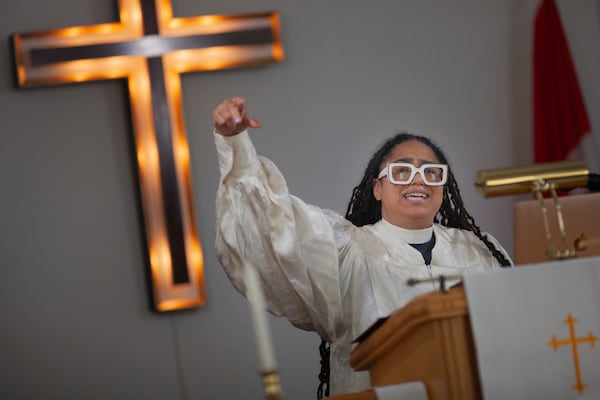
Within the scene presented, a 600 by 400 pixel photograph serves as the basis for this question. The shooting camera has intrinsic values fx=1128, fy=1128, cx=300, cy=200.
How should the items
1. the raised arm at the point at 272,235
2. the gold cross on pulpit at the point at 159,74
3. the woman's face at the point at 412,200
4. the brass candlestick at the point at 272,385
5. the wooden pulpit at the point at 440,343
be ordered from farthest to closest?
the gold cross on pulpit at the point at 159,74 < the woman's face at the point at 412,200 < the raised arm at the point at 272,235 < the wooden pulpit at the point at 440,343 < the brass candlestick at the point at 272,385

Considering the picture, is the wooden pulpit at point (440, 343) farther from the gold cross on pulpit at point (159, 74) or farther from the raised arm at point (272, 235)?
the gold cross on pulpit at point (159, 74)

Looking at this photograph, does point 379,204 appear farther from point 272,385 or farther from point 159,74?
point 272,385

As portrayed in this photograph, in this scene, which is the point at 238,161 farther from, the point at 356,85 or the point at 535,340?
the point at 356,85

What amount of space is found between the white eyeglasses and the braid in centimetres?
16

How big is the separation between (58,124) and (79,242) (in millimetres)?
594

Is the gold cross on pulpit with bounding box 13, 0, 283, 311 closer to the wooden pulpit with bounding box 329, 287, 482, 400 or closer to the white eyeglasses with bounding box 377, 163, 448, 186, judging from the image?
the white eyeglasses with bounding box 377, 163, 448, 186

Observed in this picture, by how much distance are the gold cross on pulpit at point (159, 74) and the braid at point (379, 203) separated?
0.96 m

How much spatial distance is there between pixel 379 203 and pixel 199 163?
4.05 feet

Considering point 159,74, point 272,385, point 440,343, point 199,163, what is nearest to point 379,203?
point 199,163

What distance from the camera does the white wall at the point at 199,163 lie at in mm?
5512

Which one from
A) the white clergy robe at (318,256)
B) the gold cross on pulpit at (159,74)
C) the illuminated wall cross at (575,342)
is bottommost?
the illuminated wall cross at (575,342)

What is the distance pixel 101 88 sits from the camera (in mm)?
5609

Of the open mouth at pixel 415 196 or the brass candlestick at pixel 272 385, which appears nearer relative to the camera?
the brass candlestick at pixel 272 385

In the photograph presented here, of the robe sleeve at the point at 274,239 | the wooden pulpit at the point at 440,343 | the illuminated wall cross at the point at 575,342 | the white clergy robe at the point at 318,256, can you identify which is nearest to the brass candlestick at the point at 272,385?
the wooden pulpit at the point at 440,343
